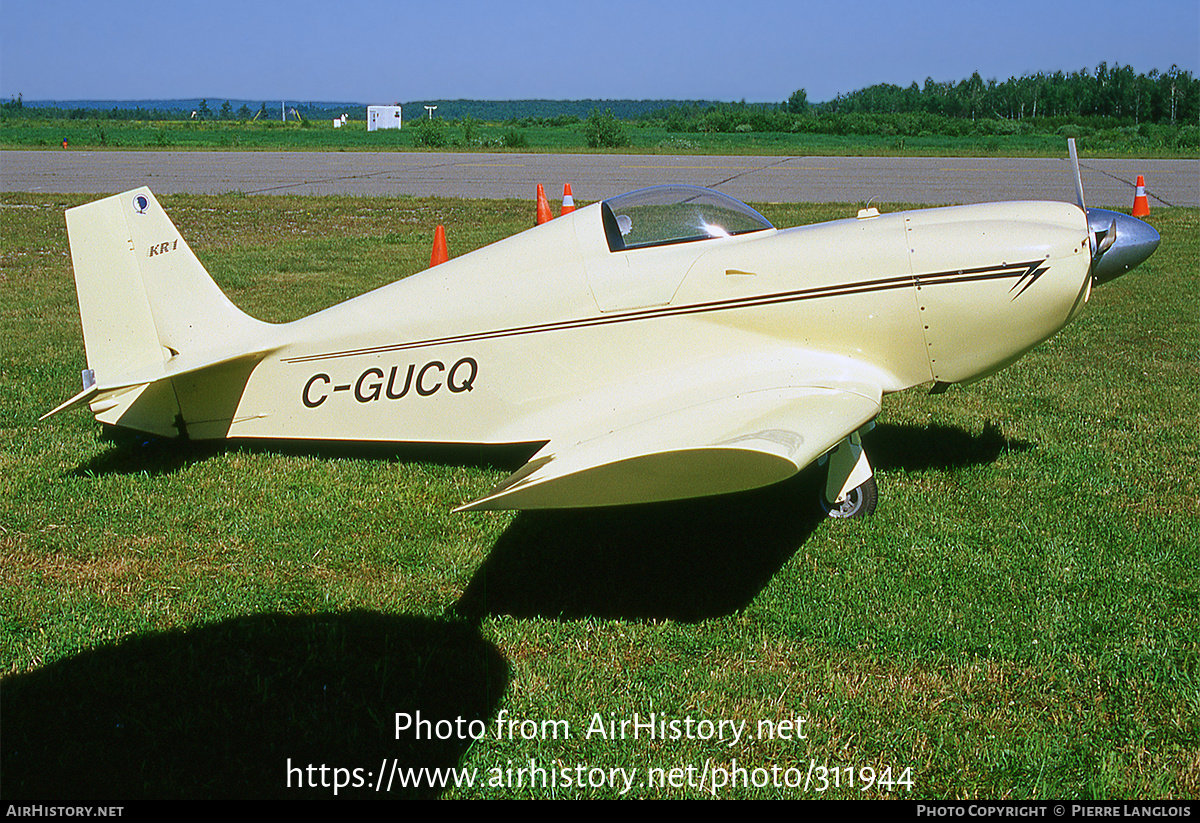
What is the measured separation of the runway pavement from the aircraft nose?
14.3 m

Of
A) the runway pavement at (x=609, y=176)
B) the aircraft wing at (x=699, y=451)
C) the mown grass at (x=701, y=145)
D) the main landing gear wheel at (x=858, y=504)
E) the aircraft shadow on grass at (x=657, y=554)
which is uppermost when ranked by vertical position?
the mown grass at (x=701, y=145)

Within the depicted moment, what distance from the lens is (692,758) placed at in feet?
10.5

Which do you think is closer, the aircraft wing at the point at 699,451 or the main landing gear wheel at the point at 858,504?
the aircraft wing at the point at 699,451

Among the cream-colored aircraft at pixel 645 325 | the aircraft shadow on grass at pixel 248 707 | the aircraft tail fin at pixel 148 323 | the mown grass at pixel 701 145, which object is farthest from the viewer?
the mown grass at pixel 701 145

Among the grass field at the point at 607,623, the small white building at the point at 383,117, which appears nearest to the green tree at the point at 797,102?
the small white building at the point at 383,117

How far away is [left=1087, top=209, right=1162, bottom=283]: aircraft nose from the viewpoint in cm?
494

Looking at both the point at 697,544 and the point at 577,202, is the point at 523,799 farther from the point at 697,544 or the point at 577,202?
the point at 577,202

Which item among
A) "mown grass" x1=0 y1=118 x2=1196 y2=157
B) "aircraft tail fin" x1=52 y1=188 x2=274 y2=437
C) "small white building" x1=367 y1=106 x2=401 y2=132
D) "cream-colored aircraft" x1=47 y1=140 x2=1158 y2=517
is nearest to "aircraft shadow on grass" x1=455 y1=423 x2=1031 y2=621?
"cream-colored aircraft" x1=47 y1=140 x2=1158 y2=517

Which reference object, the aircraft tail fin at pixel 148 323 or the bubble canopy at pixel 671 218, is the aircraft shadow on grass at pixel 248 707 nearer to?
the aircraft tail fin at pixel 148 323

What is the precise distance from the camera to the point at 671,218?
5.18 metres

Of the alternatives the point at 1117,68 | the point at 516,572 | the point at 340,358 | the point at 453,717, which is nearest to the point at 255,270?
the point at 340,358

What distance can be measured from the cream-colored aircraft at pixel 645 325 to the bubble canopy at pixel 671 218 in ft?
0.04

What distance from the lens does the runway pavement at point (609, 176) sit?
20812 millimetres

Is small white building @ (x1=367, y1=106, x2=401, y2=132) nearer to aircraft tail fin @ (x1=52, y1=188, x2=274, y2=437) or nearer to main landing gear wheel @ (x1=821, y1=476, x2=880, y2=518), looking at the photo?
aircraft tail fin @ (x1=52, y1=188, x2=274, y2=437)
